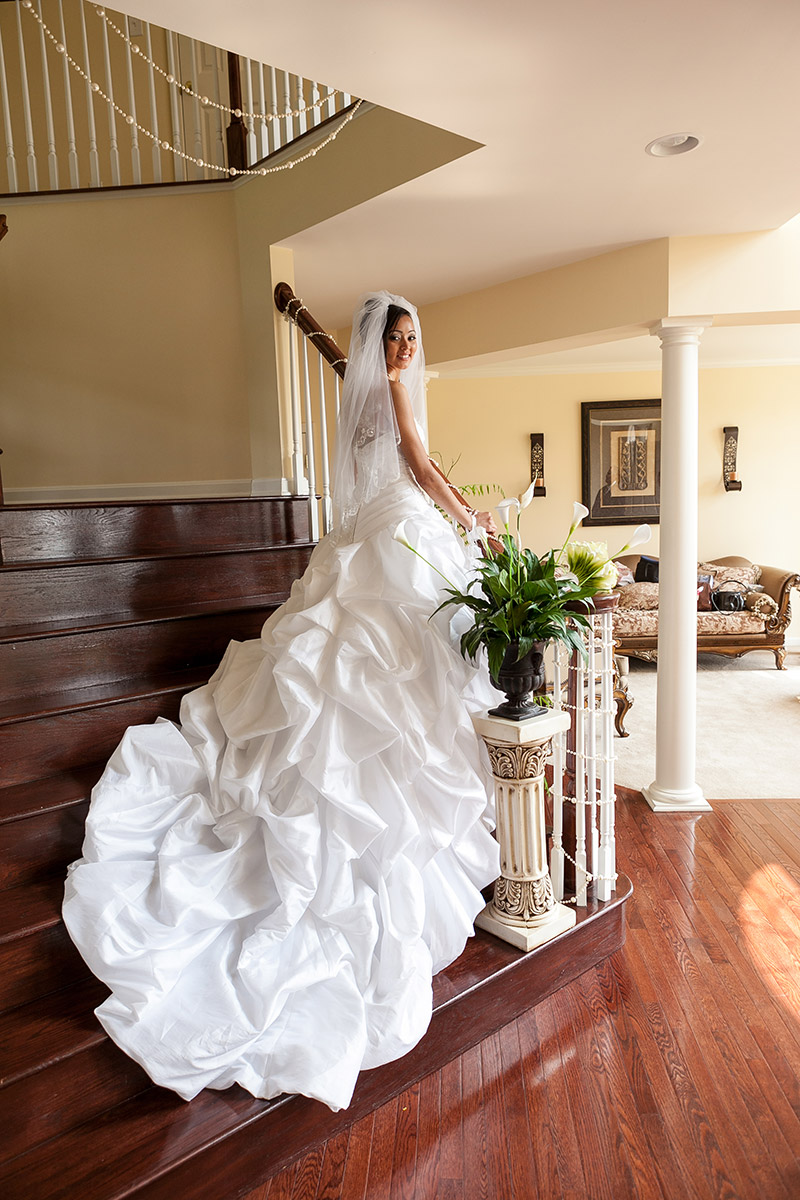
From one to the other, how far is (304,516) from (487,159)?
1.72 metres

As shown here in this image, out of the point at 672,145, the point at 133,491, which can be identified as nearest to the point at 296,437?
the point at 133,491

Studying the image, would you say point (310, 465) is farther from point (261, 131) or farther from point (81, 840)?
point (81, 840)

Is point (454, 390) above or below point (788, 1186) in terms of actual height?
above

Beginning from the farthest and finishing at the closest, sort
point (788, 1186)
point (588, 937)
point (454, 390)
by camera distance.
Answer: point (454, 390), point (588, 937), point (788, 1186)

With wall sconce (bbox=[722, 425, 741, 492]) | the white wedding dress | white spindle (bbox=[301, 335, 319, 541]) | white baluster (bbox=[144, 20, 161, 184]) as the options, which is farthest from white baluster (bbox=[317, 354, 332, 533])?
wall sconce (bbox=[722, 425, 741, 492])

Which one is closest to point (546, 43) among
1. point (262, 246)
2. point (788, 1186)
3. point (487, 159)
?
point (487, 159)

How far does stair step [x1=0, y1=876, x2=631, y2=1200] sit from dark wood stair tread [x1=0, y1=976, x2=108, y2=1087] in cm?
5

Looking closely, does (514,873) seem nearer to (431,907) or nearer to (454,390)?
(431,907)

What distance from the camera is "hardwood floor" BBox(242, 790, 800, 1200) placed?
72.8 inches

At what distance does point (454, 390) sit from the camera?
789 centimetres

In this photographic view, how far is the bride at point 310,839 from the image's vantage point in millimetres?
1840

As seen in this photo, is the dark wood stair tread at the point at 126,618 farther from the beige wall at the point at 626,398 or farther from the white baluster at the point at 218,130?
the beige wall at the point at 626,398

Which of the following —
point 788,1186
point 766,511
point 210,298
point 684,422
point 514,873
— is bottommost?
point 788,1186

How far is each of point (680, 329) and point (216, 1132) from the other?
366cm
